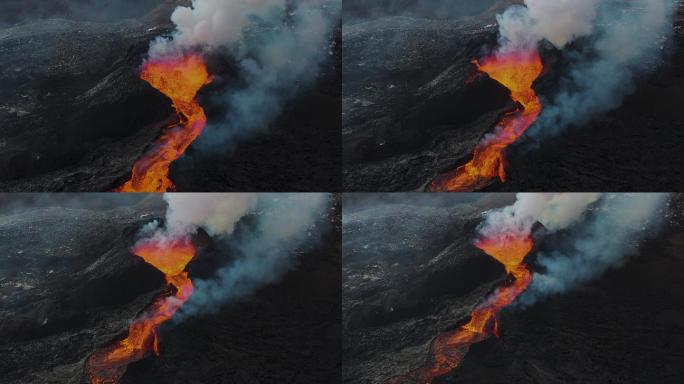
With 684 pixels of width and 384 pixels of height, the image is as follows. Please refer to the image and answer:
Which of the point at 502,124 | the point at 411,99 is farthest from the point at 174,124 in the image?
the point at 502,124

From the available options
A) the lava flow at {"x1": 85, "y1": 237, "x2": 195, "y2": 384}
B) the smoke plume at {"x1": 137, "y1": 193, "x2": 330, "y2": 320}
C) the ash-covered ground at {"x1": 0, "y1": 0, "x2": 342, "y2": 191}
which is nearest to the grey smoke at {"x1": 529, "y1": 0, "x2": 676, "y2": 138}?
the ash-covered ground at {"x1": 0, "y1": 0, "x2": 342, "y2": 191}

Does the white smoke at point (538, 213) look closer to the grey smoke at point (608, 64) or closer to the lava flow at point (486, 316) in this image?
the lava flow at point (486, 316)

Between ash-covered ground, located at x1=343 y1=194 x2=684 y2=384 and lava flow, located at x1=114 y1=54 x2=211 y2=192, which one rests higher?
lava flow, located at x1=114 y1=54 x2=211 y2=192

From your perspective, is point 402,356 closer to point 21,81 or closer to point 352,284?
point 352,284

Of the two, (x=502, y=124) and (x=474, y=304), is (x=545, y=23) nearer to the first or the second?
(x=502, y=124)

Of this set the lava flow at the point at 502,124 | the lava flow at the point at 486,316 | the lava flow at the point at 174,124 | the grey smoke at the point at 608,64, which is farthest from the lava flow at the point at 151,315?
the grey smoke at the point at 608,64

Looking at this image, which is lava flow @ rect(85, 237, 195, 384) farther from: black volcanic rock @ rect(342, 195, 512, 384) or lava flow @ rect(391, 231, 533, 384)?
lava flow @ rect(391, 231, 533, 384)
